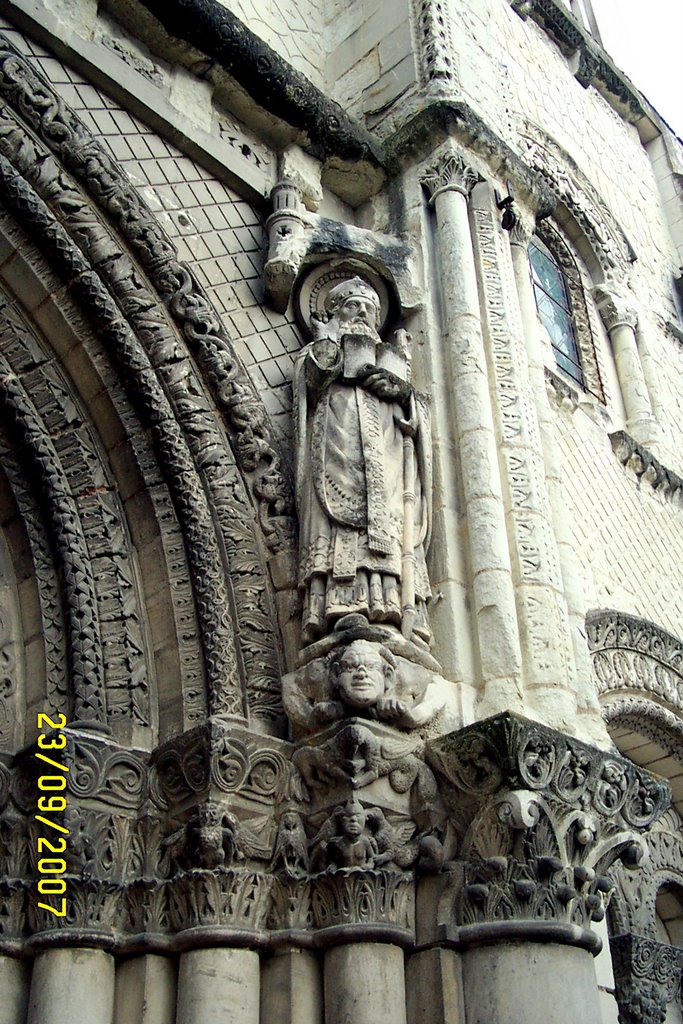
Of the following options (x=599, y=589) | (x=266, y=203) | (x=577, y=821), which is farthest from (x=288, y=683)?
(x=266, y=203)

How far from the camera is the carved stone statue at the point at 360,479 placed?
14.3 feet

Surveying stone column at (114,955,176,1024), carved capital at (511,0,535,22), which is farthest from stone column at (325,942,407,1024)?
carved capital at (511,0,535,22)

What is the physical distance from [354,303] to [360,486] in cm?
123

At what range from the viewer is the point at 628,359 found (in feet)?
27.7

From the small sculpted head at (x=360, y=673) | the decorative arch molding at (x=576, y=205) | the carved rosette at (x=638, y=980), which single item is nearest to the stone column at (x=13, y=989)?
the small sculpted head at (x=360, y=673)

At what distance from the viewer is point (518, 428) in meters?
5.27

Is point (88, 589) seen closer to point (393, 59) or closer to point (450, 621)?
point (450, 621)

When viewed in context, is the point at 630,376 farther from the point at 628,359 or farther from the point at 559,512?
the point at 559,512

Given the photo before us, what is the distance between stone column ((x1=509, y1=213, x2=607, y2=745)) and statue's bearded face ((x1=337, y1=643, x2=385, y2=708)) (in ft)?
3.07

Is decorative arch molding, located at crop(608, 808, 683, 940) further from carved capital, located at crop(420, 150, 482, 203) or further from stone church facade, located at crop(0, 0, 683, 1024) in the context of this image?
carved capital, located at crop(420, 150, 482, 203)

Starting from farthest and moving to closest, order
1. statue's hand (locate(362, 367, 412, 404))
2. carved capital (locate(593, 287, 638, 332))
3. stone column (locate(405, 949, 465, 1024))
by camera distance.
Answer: carved capital (locate(593, 287, 638, 332)) → statue's hand (locate(362, 367, 412, 404)) → stone column (locate(405, 949, 465, 1024))

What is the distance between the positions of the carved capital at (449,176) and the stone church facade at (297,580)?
16 millimetres

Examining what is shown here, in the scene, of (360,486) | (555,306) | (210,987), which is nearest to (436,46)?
(555,306)

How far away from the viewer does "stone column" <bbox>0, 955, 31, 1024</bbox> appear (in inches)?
144
